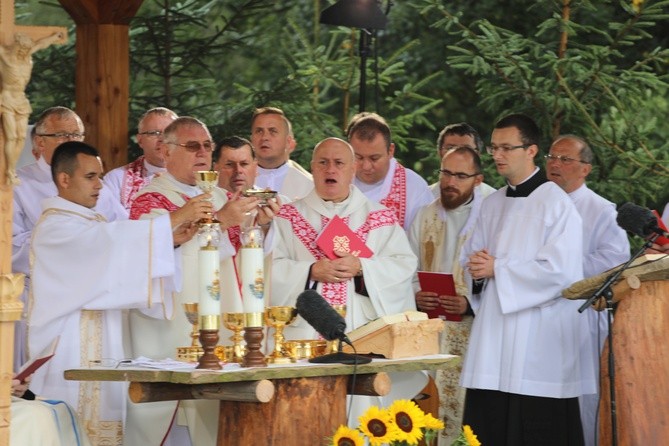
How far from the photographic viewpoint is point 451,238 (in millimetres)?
9672

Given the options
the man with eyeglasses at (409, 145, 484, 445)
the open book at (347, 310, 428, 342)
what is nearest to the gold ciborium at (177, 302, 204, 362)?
the open book at (347, 310, 428, 342)

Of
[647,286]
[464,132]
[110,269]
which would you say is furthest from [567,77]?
[110,269]

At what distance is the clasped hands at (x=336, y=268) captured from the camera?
839cm

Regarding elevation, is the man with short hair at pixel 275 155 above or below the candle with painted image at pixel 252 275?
above

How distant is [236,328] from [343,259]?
1.37 metres

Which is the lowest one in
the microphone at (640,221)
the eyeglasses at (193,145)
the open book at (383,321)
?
the open book at (383,321)

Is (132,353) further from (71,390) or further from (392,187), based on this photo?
(392,187)

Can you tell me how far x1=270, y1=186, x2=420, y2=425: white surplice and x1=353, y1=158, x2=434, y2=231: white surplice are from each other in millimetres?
1092

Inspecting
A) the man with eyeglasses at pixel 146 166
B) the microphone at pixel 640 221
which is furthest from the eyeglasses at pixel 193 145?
the microphone at pixel 640 221

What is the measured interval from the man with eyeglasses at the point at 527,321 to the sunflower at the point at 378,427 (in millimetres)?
1879

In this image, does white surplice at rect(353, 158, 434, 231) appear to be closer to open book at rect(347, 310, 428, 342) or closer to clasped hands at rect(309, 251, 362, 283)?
clasped hands at rect(309, 251, 362, 283)

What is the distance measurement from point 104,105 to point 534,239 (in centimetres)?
379

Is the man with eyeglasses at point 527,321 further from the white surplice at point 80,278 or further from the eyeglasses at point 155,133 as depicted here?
the eyeglasses at point 155,133

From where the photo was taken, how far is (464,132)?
10.2m
